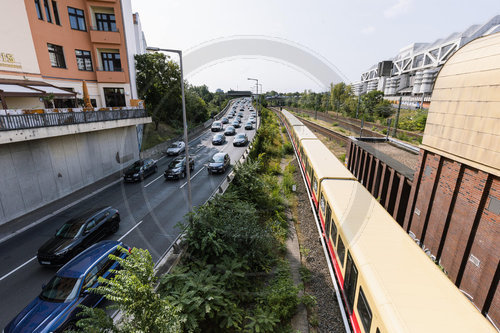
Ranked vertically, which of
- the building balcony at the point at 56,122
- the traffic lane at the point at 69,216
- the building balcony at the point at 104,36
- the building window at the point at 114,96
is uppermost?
the building balcony at the point at 104,36

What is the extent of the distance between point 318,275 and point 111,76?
83.1ft

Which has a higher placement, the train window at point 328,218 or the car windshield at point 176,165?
the train window at point 328,218

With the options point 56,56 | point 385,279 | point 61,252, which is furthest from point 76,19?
point 385,279

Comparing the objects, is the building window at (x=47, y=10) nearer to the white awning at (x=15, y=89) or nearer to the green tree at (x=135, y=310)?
the white awning at (x=15, y=89)

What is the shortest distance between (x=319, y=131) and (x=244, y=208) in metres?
27.8

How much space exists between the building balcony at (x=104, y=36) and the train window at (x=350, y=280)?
87.6ft

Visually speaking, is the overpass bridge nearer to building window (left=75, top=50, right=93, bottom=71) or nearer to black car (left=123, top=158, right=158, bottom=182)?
black car (left=123, top=158, right=158, bottom=182)

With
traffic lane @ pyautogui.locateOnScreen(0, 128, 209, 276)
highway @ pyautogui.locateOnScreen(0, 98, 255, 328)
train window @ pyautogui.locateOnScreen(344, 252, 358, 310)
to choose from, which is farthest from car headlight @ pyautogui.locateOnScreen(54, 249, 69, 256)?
train window @ pyautogui.locateOnScreen(344, 252, 358, 310)

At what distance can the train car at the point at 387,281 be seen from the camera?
4.09m

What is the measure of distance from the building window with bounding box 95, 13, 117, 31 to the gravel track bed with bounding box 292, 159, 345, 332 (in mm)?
24593

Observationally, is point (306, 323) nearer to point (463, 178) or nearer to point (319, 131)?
point (463, 178)

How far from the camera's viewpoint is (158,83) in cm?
3009

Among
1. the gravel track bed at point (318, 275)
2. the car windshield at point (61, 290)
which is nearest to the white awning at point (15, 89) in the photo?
the car windshield at point (61, 290)

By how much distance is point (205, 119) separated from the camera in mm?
51906
